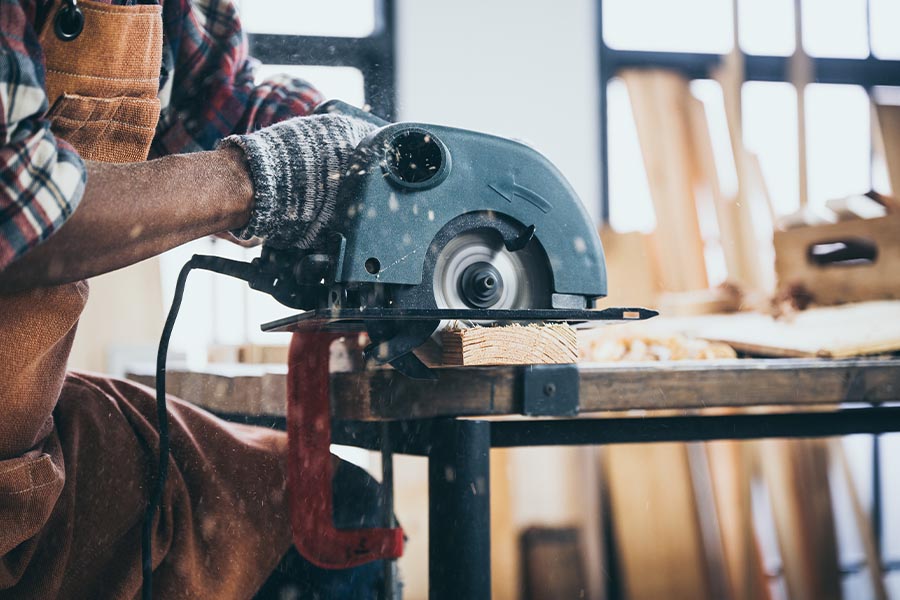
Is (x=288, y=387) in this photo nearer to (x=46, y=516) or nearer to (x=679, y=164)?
(x=46, y=516)

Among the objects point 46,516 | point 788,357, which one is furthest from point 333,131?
point 788,357

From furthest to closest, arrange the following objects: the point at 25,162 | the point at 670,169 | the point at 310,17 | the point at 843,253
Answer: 1. the point at 670,169
2. the point at 310,17
3. the point at 843,253
4. the point at 25,162

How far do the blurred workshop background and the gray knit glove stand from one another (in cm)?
166

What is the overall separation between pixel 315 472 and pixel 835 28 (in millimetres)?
3058

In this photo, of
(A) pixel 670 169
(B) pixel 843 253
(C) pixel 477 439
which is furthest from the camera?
(A) pixel 670 169

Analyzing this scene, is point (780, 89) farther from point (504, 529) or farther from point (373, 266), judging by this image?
point (373, 266)

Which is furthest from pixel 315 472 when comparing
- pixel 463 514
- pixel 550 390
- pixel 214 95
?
pixel 214 95

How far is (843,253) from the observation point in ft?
6.22

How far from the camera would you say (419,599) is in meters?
2.78

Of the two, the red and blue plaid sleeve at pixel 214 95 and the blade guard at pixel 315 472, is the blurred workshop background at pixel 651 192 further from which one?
the blade guard at pixel 315 472

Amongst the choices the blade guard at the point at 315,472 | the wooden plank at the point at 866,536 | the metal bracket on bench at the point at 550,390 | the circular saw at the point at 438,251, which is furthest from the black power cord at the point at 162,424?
the wooden plank at the point at 866,536

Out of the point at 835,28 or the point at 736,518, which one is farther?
the point at 835,28

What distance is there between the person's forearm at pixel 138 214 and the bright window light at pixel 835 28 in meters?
2.96

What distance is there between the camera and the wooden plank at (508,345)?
3.04ft
